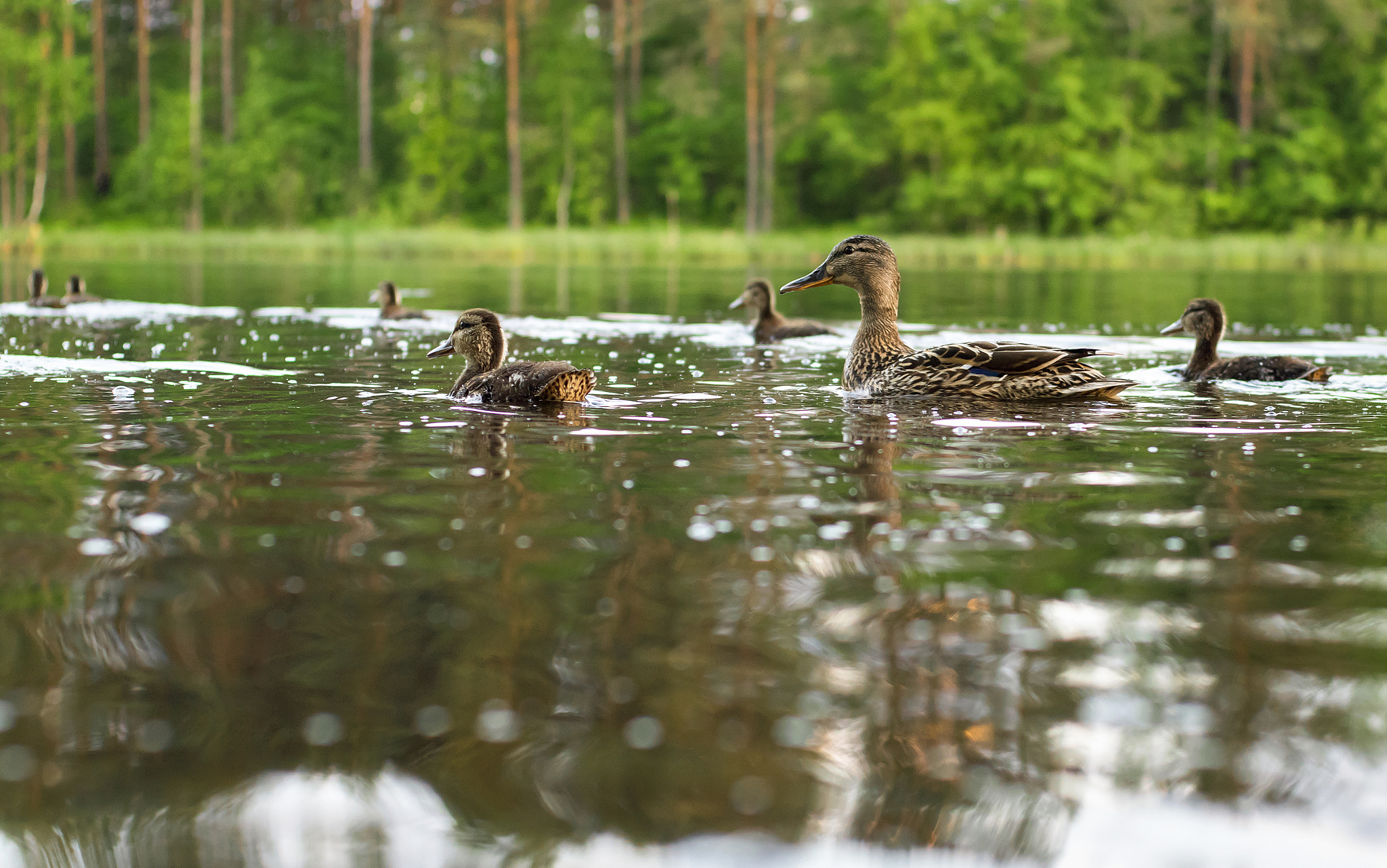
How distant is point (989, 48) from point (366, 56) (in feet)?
95.9

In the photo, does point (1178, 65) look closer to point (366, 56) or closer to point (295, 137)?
point (366, 56)

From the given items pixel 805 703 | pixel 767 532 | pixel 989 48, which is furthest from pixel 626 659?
pixel 989 48

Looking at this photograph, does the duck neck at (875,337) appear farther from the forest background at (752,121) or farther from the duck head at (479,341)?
the forest background at (752,121)

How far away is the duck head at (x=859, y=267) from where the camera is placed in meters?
12.2

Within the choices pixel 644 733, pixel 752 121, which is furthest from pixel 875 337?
pixel 752 121

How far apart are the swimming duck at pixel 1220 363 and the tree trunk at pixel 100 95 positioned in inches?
2720

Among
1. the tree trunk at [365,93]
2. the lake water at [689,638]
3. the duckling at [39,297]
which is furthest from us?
the tree trunk at [365,93]

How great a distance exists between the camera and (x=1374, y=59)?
67.7m

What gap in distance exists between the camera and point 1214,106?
221ft

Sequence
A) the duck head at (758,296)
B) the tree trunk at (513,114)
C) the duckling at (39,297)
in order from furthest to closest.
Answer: the tree trunk at (513,114), the duckling at (39,297), the duck head at (758,296)

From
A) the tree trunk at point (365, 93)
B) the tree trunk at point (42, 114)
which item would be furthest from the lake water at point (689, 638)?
the tree trunk at point (365, 93)

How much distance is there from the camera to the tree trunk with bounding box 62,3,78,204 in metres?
59.8

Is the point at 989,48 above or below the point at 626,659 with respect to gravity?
above

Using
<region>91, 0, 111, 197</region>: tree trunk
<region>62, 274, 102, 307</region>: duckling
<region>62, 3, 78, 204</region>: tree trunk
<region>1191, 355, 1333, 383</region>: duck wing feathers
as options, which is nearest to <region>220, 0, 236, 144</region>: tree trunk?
<region>91, 0, 111, 197</region>: tree trunk
